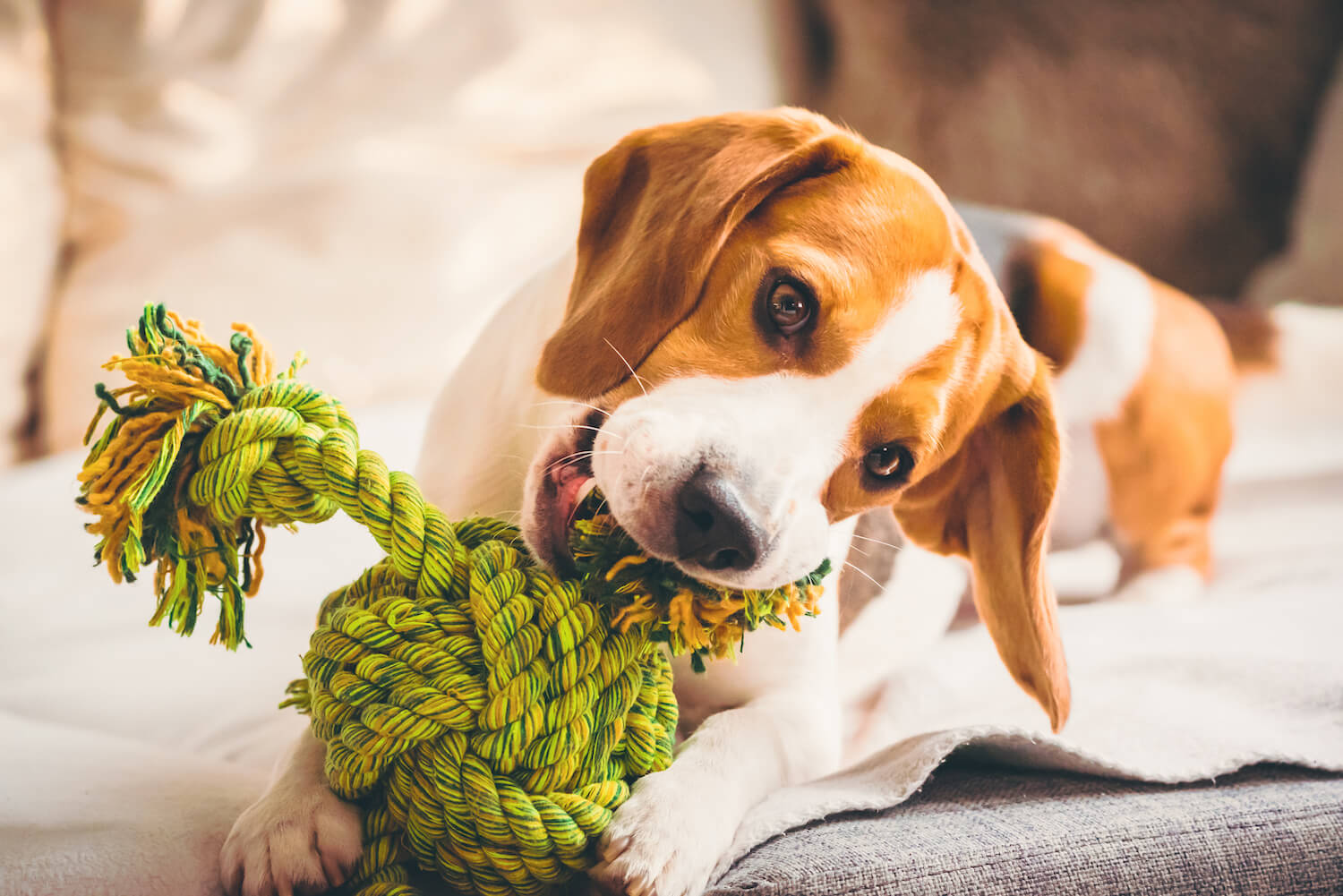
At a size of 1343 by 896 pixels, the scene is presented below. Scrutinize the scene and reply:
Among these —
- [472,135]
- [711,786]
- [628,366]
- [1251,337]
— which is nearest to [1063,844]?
[711,786]

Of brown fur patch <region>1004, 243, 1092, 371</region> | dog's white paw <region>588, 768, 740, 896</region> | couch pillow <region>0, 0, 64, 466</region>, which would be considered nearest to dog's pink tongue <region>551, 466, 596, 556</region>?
dog's white paw <region>588, 768, 740, 896</region>

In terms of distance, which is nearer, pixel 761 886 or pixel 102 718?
pixel 761 886

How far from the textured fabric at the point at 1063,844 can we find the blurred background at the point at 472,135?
1.21 metres

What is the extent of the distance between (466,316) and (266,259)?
37cm

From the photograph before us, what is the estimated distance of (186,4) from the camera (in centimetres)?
186

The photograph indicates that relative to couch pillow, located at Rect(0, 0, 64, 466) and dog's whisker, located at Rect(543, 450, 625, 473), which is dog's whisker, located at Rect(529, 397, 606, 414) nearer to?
dog's whisker, located at Rect(543, 450, 625, 473)

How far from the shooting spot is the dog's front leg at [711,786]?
77 centimetres

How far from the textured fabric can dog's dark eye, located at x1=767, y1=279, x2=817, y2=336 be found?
423mm

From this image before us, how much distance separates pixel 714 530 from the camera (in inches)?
30.7

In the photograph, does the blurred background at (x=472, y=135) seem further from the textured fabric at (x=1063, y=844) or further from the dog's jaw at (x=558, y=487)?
the textured fabric at (x=1063, y=844)

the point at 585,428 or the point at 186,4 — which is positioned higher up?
the point at 186,4

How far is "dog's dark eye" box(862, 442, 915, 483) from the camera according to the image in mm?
939

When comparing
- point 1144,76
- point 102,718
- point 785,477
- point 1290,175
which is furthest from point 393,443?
point 1290,175

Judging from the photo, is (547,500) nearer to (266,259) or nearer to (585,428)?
(585,428)
